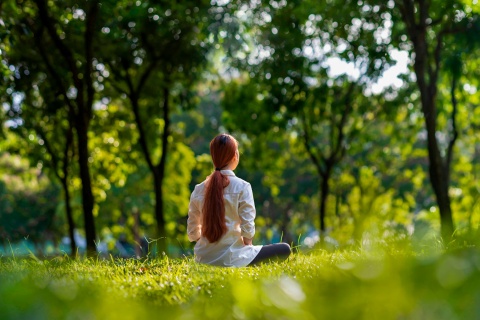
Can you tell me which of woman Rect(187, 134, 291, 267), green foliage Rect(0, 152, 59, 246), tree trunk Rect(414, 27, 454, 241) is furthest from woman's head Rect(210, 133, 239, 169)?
green foliage Rect(0, 152, 59, 246)

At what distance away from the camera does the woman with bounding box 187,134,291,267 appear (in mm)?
7418

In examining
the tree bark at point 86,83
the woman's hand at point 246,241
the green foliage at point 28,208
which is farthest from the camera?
the green foliage at point 28,208

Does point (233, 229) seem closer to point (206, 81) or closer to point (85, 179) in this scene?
point (85, 179)

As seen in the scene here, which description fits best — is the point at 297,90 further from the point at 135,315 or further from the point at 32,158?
the point at 135,315

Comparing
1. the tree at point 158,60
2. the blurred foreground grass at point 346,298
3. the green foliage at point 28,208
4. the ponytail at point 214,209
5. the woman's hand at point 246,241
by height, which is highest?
the tree at point 158,60

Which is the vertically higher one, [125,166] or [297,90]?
[297,90]

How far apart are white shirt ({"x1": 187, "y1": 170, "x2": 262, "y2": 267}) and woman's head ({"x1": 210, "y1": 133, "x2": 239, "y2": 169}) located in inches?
4.2

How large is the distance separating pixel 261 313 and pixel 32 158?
64.5 ft

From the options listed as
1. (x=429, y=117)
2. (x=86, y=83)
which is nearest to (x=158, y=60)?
(x=86, y=83)

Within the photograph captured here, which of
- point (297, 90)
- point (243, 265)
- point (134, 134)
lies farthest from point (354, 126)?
point (243, 265)

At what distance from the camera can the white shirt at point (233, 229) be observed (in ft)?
24.5

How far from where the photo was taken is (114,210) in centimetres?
2970

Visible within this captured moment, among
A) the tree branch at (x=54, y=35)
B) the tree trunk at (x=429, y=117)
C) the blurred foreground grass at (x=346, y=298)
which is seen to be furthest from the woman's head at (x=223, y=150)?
the tree branch at (x=54, y=35)

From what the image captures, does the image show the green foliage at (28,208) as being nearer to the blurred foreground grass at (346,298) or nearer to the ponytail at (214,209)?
the ponytail at (214,209)
